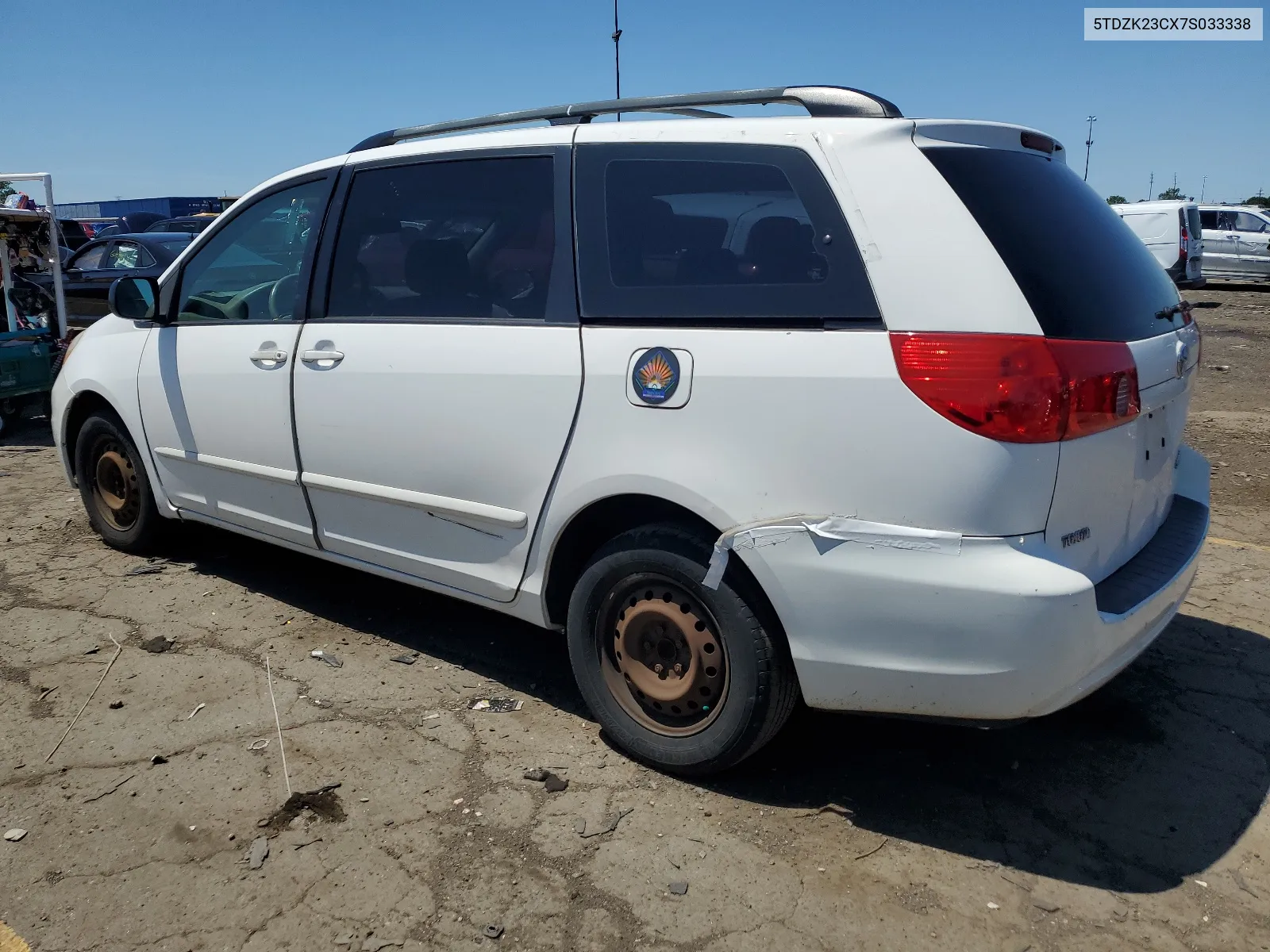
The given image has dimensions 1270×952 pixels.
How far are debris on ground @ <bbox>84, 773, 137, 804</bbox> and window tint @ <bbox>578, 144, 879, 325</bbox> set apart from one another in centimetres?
203

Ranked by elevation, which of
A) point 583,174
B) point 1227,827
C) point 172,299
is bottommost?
point 1227,827

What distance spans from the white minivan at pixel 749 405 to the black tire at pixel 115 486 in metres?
1.41

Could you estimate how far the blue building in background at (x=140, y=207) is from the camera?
4300cm

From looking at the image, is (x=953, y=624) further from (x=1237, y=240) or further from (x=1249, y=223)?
(x=1249, y=223)

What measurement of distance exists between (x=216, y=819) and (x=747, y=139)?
2455 mm

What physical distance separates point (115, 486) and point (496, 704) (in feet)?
9.17

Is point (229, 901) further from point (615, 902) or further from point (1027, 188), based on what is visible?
point (1027, 188)

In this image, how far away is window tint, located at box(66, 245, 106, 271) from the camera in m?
11.7

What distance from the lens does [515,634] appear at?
4273 millimetres

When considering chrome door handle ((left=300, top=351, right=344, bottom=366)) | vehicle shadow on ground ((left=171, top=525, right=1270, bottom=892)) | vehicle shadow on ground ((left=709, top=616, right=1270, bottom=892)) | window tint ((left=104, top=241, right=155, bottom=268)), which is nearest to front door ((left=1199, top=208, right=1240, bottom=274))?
window tint ((left=104, top=241, right=155, bottom=268))

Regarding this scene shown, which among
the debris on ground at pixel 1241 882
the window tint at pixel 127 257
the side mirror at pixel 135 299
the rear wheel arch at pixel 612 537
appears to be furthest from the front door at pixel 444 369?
the window tint at pixel 127 257

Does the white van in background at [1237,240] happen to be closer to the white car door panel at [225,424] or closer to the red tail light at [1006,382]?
the red tail light at [1006,382]

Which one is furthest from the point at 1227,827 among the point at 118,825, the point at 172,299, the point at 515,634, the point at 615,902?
the point at 172,299

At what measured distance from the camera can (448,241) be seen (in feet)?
11.7
